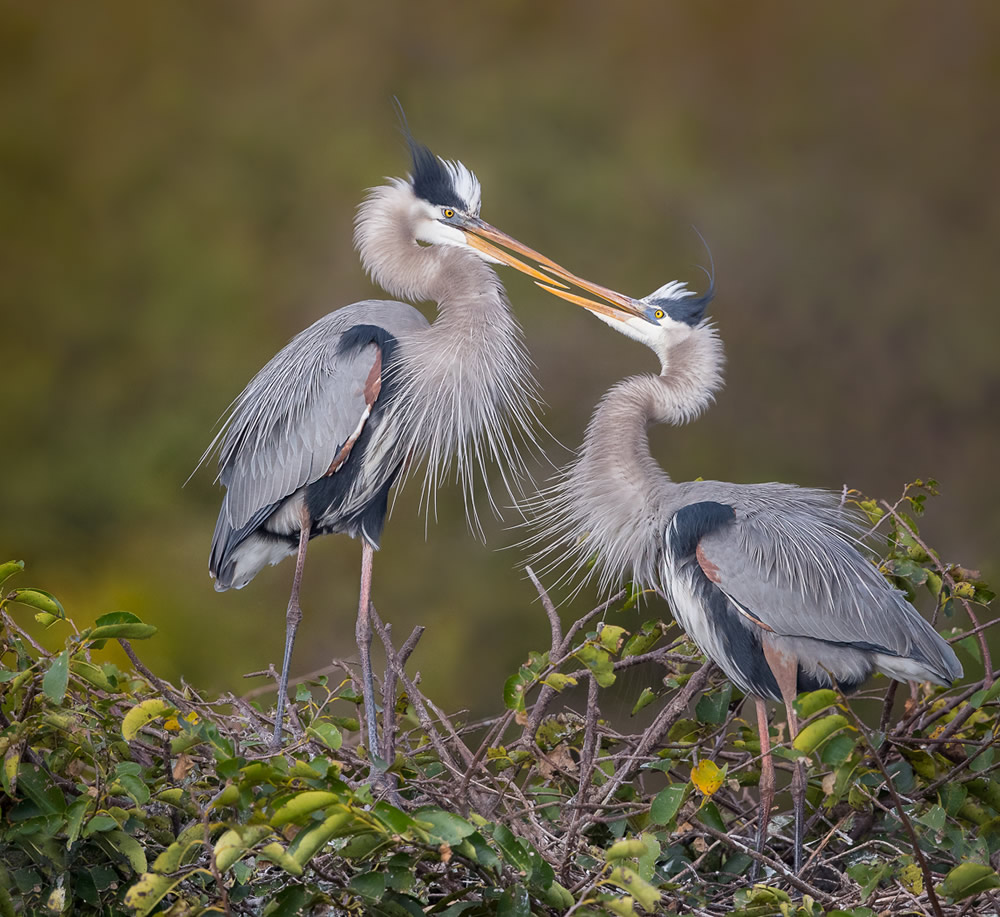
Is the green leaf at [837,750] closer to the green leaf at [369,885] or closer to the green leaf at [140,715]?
the green leaf at [369,885]

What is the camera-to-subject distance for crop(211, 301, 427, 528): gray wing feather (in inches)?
84.0

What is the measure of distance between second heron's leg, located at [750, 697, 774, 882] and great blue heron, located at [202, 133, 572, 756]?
0.66m

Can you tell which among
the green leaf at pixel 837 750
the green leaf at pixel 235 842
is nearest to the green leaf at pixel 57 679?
the green leaf at pixel 235 842

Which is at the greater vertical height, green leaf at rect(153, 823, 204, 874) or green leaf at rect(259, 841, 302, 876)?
green leaf at rect(259, 841, 302, 876)

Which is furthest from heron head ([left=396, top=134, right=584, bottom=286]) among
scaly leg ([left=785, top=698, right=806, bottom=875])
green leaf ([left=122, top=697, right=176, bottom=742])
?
green leaf ([left=122, top=697, right=176, bottom=742])

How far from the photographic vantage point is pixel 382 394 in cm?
219

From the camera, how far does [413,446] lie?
7.39 feet

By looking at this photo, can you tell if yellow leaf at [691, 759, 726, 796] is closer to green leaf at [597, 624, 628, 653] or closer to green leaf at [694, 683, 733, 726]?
green leaf at [597, 624, 628, 653]

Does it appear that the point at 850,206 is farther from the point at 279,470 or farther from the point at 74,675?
the point at 74,675

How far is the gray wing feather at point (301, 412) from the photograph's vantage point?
213 centimetres

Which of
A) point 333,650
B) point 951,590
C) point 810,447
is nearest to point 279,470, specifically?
point 951,590

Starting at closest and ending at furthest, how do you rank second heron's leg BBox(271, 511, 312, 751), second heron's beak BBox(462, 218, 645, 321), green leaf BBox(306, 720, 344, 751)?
1. green leaf BBox(306, 720, 344, 751)
2. second heron's leg BBox(271, 511, 312, 751)
3. second heron's beak BBox(462, 218, 645, 321)

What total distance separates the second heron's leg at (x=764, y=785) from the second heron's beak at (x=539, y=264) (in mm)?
803

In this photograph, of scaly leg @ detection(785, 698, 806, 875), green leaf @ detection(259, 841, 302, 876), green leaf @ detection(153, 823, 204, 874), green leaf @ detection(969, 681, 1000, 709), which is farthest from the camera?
scaly leg @ detection(785, 698, 806, 875)
